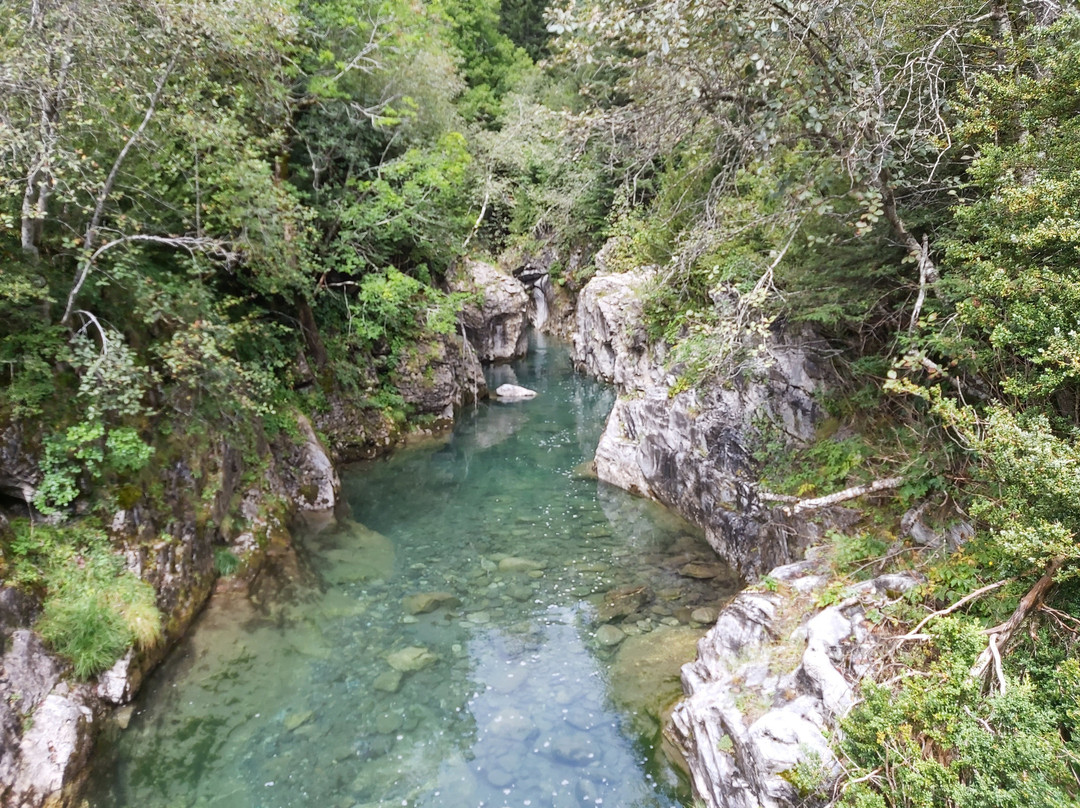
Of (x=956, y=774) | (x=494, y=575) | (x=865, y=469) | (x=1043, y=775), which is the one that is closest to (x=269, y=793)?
(x=494, y=575)

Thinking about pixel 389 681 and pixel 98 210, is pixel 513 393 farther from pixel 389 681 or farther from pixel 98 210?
pixel 98 210

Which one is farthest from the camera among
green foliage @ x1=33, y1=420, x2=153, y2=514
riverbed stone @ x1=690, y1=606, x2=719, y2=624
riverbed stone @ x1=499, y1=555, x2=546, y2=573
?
riverbed stone @ x1=499, y1=555, x2=546, y2=573

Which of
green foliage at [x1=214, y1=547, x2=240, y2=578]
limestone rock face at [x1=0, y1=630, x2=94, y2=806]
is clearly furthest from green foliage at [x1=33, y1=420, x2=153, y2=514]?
green foliage at [x1=214, y1=547, x2=240, y2=578]

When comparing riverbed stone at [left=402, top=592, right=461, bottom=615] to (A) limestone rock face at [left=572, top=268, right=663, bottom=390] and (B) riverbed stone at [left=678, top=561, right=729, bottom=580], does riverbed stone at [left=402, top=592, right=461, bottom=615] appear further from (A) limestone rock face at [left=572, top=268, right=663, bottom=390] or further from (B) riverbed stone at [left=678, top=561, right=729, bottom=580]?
(A) limestone rock face at [left=572, top=268, right=663, bottom=390]

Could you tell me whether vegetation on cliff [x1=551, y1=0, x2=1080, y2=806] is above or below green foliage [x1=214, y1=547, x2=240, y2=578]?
above

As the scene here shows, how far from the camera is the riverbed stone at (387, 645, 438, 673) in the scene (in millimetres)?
8242

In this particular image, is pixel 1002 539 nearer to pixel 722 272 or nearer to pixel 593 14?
pixel 593 14

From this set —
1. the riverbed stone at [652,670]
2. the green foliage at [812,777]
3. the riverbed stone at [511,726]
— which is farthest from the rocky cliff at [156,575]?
the green foliage at [812,777]

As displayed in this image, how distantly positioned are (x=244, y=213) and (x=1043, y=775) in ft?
36.6

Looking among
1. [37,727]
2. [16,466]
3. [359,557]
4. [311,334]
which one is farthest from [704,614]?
[311,334]

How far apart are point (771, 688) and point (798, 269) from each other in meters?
5.70

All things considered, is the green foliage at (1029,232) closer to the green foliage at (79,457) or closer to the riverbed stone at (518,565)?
the riverbed stone at (518,565)

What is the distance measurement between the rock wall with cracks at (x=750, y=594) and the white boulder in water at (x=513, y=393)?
820cm

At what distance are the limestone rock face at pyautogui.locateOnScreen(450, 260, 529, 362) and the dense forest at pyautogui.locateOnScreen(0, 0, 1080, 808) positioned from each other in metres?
13.2
